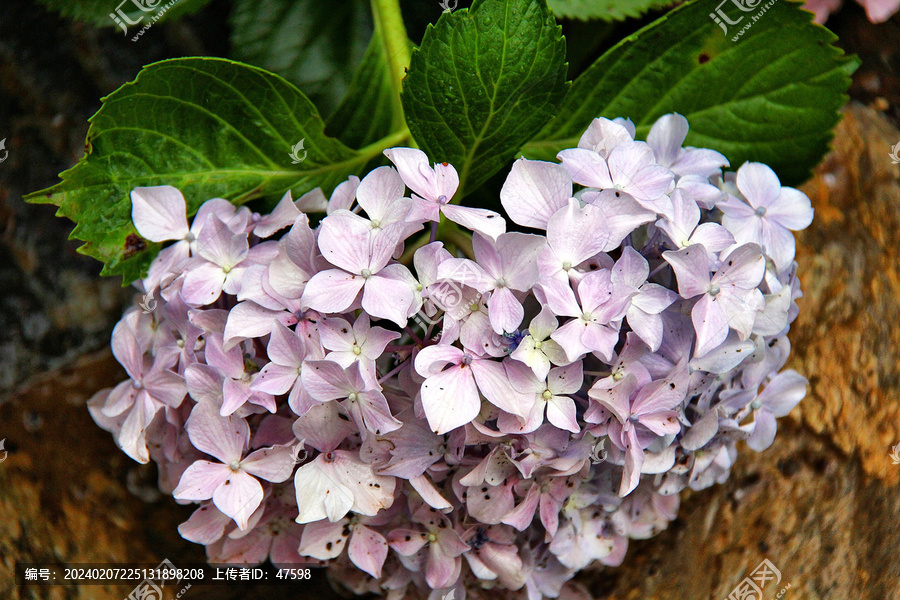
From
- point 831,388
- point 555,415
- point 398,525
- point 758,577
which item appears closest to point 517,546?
point 398,525

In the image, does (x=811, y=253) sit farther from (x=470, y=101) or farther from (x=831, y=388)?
(x=470, y=101)

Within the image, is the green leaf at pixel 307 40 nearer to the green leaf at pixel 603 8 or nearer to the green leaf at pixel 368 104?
the green leaf at pixel 368 104

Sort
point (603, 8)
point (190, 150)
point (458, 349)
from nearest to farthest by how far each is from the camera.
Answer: point (458, 349) → point (190, 150) → point (603, 8)

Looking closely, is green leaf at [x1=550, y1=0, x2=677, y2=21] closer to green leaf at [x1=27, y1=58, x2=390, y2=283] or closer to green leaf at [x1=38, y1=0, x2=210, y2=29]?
green leaf at [x1=27, y1=58, x2=390, y2=283]

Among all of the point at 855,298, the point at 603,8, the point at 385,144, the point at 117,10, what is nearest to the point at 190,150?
the point at 385,144

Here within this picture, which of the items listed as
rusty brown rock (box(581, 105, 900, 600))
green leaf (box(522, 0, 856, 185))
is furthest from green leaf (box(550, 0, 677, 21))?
rusty brown rock (box(581, 105, 900, 600))

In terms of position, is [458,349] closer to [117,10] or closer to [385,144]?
[385,144]

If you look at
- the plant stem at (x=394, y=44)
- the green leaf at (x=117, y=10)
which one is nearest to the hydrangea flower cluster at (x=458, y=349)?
the plant stem at (x=394, y=44)
